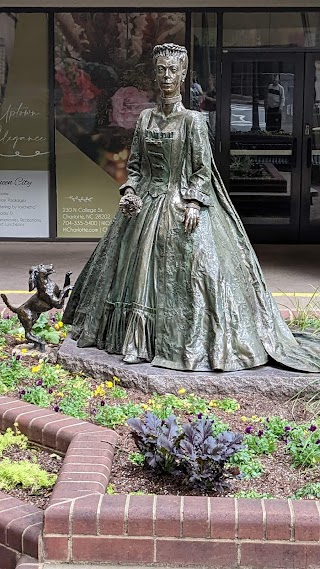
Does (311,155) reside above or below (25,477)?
above

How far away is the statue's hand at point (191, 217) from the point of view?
571cm

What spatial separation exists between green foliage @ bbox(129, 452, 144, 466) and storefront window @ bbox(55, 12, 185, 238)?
8204mm

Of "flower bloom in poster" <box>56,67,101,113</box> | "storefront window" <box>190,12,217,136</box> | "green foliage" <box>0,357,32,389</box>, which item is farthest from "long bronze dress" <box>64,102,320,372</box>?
"flower bloom in poster" <box>56,67,101,113</box>

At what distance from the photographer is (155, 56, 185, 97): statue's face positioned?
577 centimetres

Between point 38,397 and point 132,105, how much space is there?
757cm

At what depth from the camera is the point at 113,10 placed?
12086 mm

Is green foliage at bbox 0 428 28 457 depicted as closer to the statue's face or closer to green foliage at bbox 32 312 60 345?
green foliage at bbox 32 312 60 345

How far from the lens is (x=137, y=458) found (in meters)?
4.59

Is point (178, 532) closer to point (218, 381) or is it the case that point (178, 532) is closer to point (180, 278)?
point (218, 381)

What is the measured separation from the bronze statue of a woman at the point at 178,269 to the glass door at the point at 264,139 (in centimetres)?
656

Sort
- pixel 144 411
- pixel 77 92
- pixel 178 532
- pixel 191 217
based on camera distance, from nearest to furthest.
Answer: pixel 178 532
pixel 144 411
pixel 191 217
pixel 77 92

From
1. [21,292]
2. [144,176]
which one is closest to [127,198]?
[144,176]

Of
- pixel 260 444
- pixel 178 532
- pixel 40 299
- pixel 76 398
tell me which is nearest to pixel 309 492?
pixel 260 444

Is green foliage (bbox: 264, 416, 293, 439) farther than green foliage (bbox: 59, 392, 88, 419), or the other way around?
green foliage (bbox: 59, 392, 88, 419)
